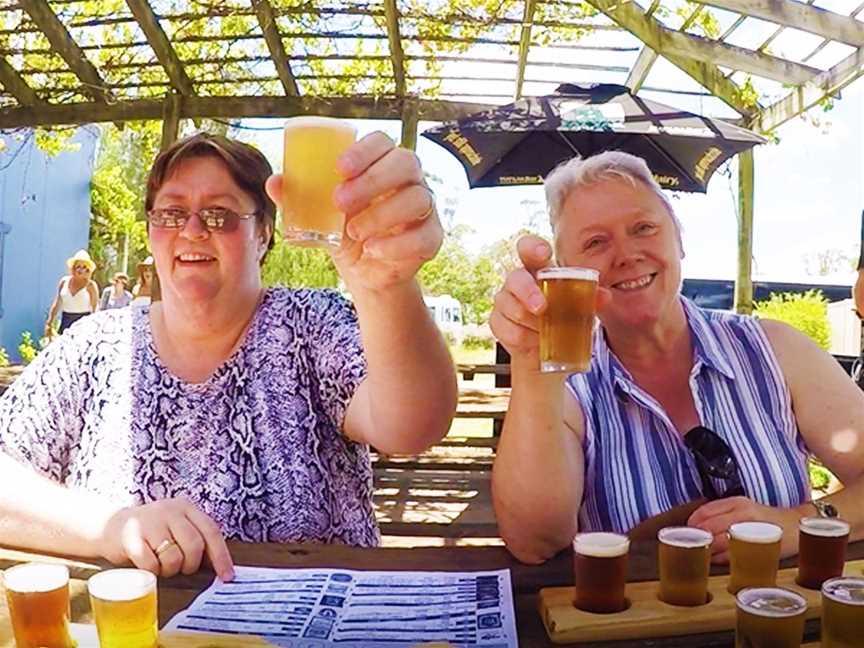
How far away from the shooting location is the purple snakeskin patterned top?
1848mm

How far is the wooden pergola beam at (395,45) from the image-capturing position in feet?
20.9

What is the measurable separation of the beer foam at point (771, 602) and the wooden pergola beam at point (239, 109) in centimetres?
592

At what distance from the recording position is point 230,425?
1894 millimetres

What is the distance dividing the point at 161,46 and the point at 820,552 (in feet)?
21.0

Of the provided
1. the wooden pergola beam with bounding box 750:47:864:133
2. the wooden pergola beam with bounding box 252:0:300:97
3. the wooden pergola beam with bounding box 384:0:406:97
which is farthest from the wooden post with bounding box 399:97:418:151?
the wooden pergola beam with bounding box 750:47:864:133

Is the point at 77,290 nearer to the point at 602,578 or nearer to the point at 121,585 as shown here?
the point at 121,585

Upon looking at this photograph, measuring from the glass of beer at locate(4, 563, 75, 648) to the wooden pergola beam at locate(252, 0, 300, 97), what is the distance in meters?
5.78

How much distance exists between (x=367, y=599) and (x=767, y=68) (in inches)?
208

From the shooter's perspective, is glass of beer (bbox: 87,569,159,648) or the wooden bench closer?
glass of beer (bbox: 87,569,159,648)

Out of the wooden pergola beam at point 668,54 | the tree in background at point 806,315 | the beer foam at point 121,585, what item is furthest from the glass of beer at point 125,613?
the tree in background at point 806,315

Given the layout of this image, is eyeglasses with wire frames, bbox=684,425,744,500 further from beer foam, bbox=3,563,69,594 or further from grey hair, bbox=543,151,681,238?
beer foam, bbox=3,563,69,594


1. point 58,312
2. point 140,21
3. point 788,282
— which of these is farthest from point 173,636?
point 788,282

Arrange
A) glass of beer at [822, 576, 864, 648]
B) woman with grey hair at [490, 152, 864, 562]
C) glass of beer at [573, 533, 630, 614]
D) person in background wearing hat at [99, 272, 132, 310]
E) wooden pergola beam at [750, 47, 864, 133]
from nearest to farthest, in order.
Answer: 1. glass of beer at [822, 576, 864, 648]
2. glass of beer at [573, 533, 630, 614]
3. woman with grey hair at [490, 152, 864, 562]
4. wooden pergola beam at [750, 47, 864, 133]
5. person in background wearing hat at [99, 272, 132, 310]

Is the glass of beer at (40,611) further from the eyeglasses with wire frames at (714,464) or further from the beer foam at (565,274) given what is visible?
the eyeglasses with wire frames at (714,464)
